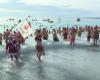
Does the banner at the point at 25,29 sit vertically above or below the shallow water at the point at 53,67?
above

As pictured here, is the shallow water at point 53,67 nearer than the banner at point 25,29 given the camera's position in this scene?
Yes

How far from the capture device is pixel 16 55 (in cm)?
2309

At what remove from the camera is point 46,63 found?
2181 centimetres

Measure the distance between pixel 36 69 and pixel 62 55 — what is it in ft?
22.1

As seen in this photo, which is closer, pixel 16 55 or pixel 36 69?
pixel 36 69

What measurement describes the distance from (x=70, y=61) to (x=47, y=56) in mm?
3078

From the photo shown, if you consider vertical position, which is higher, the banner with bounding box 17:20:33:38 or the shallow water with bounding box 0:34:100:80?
the banner with bounding box 17:20:33:38

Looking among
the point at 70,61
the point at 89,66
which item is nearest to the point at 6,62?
the point at 70,61

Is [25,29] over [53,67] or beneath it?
over

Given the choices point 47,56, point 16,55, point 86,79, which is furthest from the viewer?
point 47,56

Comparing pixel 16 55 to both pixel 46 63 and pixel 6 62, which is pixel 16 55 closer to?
pixel 6 62

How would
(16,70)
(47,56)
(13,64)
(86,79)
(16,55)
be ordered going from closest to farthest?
(86,79) < (16,70) < (13,64) < (16,55) < (47,56)

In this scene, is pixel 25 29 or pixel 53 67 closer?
pixel 53 67

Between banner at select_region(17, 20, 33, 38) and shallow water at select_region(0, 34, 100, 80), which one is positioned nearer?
shallow water at select_region(0, 34, 100, 80)
